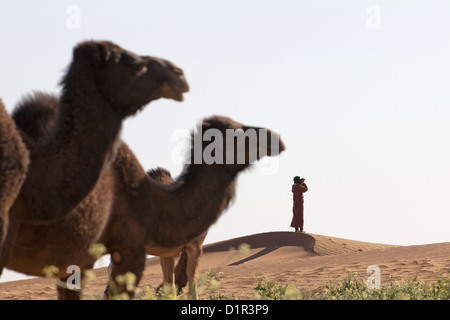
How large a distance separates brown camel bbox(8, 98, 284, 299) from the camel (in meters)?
0.47

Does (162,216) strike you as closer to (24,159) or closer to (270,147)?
(270,147)

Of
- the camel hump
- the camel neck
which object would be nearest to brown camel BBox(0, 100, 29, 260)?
the camel neck

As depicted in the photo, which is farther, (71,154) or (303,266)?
(303,266)

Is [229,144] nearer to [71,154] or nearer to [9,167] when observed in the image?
[71,154]

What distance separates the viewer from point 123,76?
6387 millimetres

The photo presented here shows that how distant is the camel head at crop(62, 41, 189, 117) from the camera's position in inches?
249

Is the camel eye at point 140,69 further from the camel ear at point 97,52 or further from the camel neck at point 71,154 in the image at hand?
the camel neck at point 71,154

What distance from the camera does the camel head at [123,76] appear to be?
632 centimetres

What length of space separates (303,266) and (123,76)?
13563 mm

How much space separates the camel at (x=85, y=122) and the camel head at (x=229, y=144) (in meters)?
1.36

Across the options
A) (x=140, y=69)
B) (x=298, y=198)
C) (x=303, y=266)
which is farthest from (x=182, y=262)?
(x=298, y=198)
